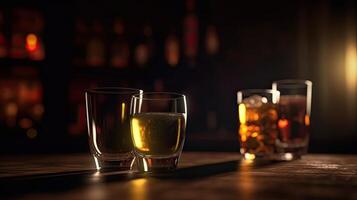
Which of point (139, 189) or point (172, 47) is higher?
point (172, 47)

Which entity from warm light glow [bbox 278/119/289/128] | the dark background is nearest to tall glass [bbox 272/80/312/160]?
warm light glow [bbox 278/119/289/128]

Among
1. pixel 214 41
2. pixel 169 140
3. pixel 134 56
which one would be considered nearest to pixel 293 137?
pixel 169 140

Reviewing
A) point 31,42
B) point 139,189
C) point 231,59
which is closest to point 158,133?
point 139,189

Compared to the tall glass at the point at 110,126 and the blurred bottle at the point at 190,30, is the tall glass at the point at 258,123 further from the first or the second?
the blurred bottle at the point at 190,30

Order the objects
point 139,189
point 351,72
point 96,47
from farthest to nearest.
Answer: point 351,72, point 96,47, point 139,189

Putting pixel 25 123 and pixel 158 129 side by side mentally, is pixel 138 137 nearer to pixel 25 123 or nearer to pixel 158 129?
pixel 158 129

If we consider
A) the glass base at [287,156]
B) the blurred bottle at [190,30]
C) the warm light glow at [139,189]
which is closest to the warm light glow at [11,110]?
the blurred bottle at [190,30]
